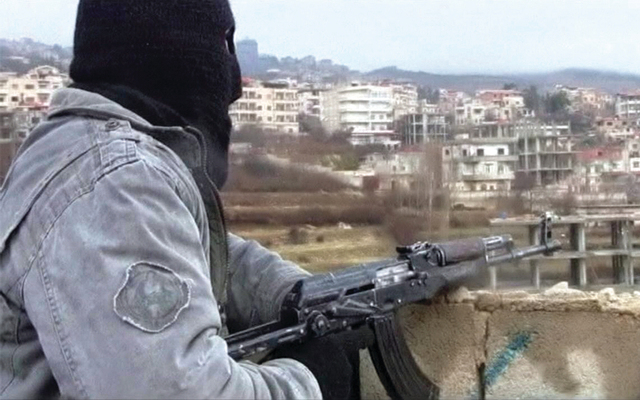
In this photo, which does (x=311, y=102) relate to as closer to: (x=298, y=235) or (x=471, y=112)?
(x=298, y=235)

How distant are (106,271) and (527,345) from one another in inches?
46.1

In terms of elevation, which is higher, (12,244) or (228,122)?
(228,122)

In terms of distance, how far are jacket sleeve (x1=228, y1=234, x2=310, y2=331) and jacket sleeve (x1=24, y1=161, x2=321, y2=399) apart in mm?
537

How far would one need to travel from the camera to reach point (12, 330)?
0.89m

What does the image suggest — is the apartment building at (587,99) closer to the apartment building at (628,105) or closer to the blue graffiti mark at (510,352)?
the apartment building at (628,105)

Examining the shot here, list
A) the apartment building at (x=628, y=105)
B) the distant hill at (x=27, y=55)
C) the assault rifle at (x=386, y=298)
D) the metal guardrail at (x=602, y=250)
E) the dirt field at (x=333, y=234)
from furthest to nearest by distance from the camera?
the apartment building at (x=628, y=105)
the metal guardrail at (x=602, y=250)
the dirt field at (x=333, y=234)
the distant hill at (x=27, y=55)
the assault rifle at (x=386, y=298)

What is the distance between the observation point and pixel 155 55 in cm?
97

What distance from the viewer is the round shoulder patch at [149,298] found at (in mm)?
797

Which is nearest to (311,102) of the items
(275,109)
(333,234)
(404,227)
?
(275,109)

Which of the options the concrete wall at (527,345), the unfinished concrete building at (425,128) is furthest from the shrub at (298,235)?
the concrete wall at (527,345)

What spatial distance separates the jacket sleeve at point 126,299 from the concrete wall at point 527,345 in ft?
→ 3.04

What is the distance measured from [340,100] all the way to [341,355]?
316 cm

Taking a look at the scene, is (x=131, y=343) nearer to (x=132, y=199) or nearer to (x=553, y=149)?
(x=132, y=199)

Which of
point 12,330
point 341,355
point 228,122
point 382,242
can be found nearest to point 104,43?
point 228,122
